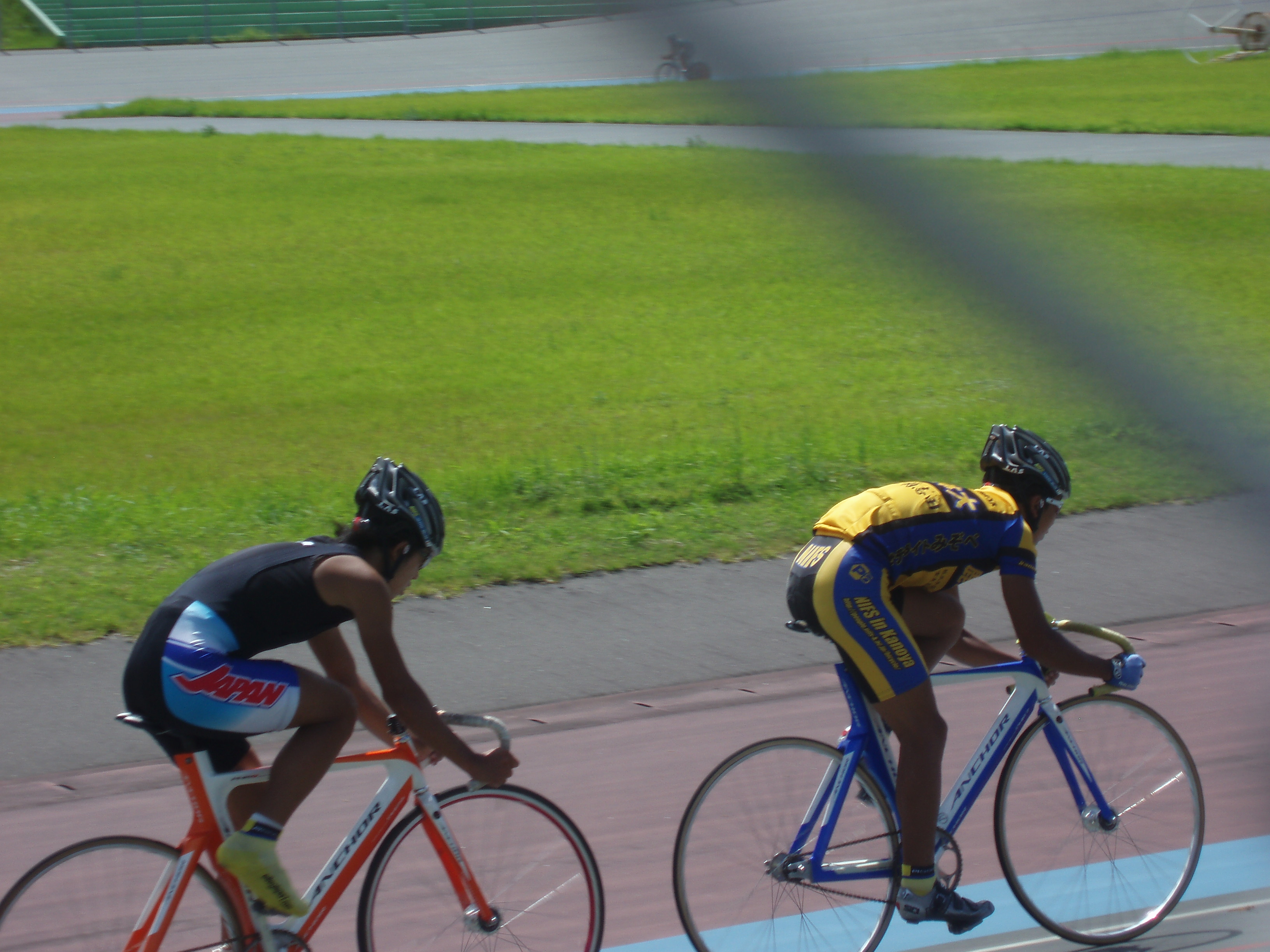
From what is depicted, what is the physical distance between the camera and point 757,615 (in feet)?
24.5

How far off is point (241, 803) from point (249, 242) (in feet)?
74.1

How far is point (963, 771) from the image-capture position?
410 centimetres

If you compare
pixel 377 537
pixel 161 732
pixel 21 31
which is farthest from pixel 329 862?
pixel 21 31

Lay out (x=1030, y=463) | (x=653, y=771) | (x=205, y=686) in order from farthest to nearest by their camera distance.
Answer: (x=653, y=771) → (x=1030, y=463) → (x=205, y=686)

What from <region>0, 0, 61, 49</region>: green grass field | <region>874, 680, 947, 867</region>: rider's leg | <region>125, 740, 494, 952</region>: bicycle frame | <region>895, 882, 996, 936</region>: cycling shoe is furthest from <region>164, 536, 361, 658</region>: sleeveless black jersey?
<region>0, 0, 61, 49</region>: green grass field

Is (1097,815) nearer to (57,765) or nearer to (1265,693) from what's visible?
(1265,693)

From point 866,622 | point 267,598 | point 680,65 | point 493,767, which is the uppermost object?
point 680,65

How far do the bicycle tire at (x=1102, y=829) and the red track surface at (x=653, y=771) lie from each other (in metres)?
0.29

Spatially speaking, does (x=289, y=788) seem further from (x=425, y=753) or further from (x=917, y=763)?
(x=917, y=763)

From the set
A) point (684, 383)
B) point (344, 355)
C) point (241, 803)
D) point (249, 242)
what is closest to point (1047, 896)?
point (241, 803)

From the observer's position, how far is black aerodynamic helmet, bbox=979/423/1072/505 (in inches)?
154

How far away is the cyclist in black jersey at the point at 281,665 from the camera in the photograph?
3375 millimetres

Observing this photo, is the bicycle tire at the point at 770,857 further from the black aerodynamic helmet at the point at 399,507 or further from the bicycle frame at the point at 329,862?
the black aerodynamic helmet at the point at 399,507

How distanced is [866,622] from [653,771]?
6.65 ft
